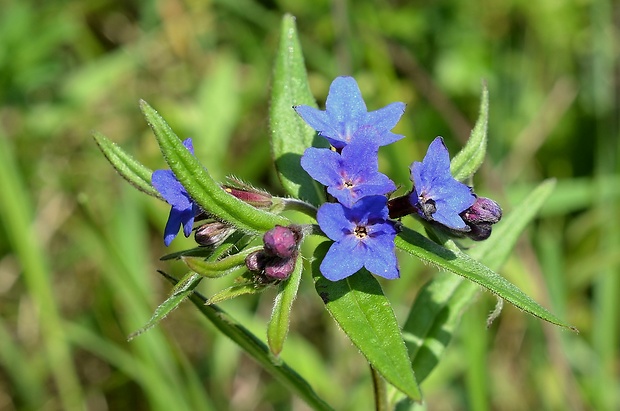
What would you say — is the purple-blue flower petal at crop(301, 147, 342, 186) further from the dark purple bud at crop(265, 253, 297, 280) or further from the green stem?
the green stem

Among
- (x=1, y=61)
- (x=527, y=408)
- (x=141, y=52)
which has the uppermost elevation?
(x=1, y=61)

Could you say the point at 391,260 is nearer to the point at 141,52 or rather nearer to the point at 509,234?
the point at 509,234

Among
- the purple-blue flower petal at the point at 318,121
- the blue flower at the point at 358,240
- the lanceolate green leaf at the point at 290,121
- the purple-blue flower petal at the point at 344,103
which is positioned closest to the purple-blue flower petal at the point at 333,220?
the blue flower at the point at 358,240

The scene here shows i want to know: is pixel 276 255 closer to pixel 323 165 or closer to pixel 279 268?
pixel 279 268

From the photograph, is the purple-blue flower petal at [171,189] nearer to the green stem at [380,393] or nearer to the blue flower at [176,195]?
the blue flower at [176,195]

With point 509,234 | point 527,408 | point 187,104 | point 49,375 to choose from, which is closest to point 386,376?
point 509,234

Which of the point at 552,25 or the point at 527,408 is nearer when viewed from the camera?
the point at 527,408

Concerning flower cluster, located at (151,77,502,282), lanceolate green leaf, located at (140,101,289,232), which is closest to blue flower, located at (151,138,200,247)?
flower cluster, located at (151,77,502,282)

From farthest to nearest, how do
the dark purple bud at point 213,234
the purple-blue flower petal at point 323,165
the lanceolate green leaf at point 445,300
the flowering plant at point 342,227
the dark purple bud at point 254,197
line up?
1. the lanceolate green leaf at point 445,300
2. the dark purple bud at point 254,197
3. the dark purple bud at point 213,234
4. the purple-blue flower petal at point 323,165
5. the flowering plant at point 342,227
